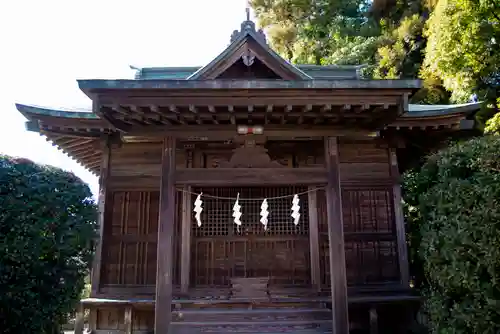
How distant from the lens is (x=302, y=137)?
784 cm

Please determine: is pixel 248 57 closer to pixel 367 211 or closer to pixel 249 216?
pixel 249 216

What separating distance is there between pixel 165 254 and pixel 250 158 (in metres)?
2.33

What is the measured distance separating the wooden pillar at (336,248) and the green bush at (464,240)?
1348 millimetres

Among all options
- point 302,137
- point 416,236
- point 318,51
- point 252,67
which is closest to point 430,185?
point 416,236

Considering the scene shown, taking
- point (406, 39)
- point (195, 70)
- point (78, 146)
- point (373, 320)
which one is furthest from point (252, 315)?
point (406, 39)

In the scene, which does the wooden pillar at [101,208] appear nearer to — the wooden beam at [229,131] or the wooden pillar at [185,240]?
the wooden pillar at [185,240]

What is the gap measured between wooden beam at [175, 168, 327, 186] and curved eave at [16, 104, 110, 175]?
262 centimetres

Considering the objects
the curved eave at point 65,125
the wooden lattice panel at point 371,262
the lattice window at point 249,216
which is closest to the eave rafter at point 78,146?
the curved eave at point 65,125

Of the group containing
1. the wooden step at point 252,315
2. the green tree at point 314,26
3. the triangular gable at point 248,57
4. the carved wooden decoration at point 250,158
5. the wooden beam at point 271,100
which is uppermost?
the green tree at point 314,26

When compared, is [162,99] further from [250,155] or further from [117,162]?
[117,162]

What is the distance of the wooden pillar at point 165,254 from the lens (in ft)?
22.9

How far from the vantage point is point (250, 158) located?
7.69 metres

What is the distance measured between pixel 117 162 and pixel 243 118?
374cm

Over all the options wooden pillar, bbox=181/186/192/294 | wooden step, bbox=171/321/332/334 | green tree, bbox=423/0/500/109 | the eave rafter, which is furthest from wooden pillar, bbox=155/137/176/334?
green tree, bbox=423/0/500/109
